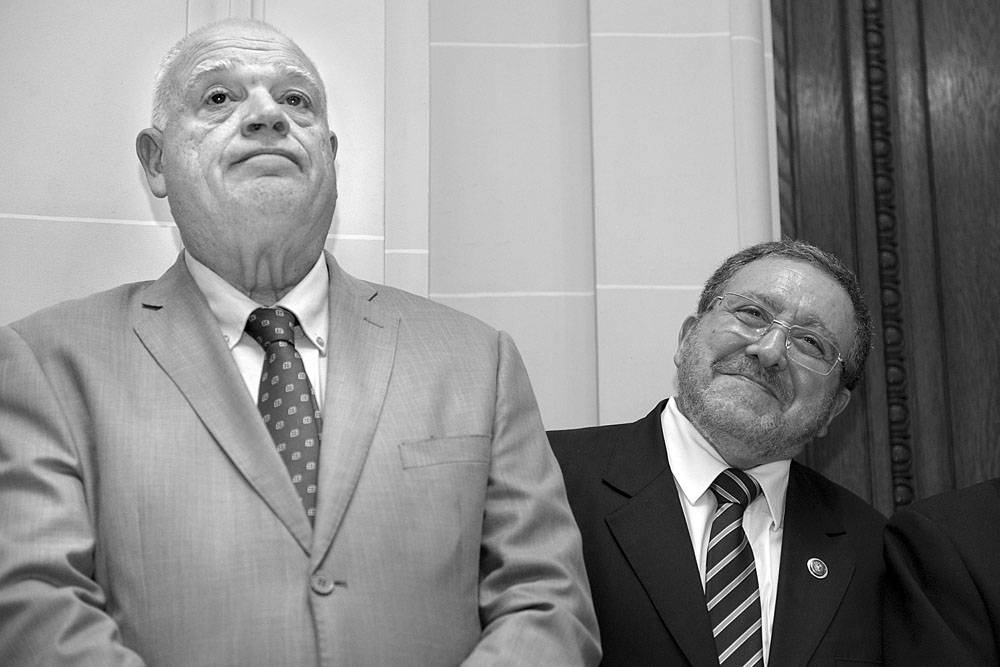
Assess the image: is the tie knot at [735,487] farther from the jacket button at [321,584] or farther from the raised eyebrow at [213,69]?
the raised eyebrow at [213,69]

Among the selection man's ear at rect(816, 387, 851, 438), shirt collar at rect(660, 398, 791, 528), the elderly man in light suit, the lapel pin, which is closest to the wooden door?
man's ear at rect(816, 387, 851, 438)

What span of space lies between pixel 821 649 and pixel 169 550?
1155mm

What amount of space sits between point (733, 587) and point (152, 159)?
4.22ft

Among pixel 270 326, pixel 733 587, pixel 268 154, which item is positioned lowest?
pixel 733 587

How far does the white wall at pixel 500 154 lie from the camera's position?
256 cm

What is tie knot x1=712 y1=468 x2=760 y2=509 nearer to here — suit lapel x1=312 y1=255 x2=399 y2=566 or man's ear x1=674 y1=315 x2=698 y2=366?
man's ear x1=674 y1=315 x2=698 y2=366

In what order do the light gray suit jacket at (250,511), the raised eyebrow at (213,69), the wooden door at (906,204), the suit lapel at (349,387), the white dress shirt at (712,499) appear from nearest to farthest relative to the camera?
the light gray suit jacket at (250,511), the suit lapel at (349,387), the raised eyebrow at (213,69), the white dress shirt at (712,499), the wooden door at (906,204)

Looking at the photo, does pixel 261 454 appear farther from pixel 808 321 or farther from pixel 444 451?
pixel 808 321

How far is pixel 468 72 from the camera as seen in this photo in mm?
3059

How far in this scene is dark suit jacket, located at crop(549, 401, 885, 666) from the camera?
7.04 feet

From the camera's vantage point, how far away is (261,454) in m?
1.78

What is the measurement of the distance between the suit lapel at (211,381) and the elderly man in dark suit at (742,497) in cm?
72

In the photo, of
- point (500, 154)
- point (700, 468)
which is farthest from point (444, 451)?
point (500, 154)

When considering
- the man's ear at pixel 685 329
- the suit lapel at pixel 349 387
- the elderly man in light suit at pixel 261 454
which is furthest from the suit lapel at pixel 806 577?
the suit lapel at pixel 349 387
